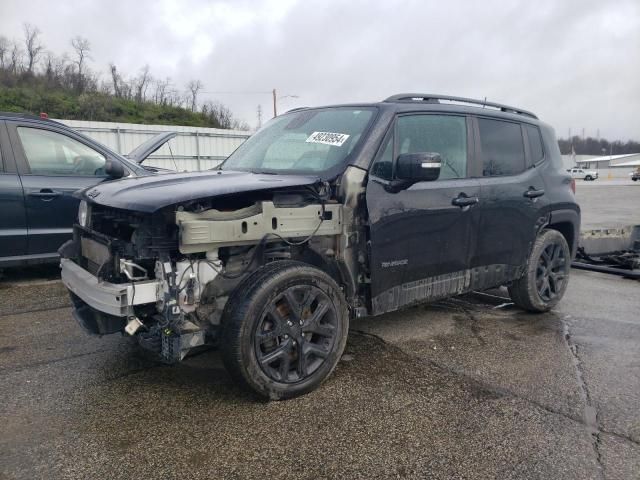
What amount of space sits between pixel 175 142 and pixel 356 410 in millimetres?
16449

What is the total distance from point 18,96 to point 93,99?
5.36 m

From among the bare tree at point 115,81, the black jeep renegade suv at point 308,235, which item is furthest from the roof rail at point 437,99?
the bare tree at point 115,81

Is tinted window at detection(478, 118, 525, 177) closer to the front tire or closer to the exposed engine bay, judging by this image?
the exposed engine bay

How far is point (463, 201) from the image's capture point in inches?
156

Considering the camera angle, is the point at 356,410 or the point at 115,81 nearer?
the point at 356,410

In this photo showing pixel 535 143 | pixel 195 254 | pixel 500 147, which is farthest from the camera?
pixel 535 143

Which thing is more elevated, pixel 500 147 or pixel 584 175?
pixel 500 147

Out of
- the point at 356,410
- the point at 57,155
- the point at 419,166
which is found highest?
the point at 57,155

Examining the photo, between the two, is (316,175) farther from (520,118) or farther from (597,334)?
(597,334)

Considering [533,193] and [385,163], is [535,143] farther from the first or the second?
[385,163]

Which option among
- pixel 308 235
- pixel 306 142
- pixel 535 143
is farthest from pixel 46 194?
pixel 535 143

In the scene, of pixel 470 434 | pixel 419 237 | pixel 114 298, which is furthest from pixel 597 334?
pixel 114 298

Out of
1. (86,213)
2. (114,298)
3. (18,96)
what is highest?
(18,96)

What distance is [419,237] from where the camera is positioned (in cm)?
372
